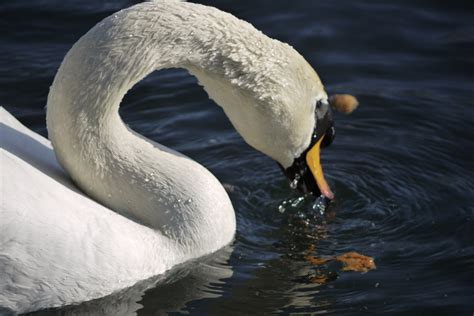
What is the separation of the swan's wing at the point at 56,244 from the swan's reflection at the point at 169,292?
Result: 0.25 feet

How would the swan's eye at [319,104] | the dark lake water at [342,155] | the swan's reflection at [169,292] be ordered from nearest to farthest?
the swan's reflection at [169,292] < the dark lake water at [342,155] < the swan's eye at [319,104]

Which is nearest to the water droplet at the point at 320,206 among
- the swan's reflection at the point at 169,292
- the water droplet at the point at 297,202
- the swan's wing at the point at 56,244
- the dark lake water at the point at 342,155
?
the dark lake water at the point at 342,155

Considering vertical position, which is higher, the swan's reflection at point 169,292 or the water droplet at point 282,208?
the swan's reflection at point 169,292

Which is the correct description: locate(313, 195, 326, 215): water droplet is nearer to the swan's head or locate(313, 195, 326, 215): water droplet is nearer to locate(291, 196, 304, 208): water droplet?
locate(291, 196, 304, 208): water droplet

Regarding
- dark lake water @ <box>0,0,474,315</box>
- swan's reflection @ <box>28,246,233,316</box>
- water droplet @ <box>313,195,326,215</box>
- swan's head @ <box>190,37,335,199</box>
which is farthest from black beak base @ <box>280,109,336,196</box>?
swan's reflection @ <box>28,246,233,316</box>

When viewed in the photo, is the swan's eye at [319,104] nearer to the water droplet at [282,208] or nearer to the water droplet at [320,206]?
the water droplet at [320,206]

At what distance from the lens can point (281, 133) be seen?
7551 millimetres

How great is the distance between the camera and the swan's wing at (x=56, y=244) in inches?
266

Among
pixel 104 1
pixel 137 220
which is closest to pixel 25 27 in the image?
pixel 104 1

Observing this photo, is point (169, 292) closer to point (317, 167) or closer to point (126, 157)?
point (126, 157)

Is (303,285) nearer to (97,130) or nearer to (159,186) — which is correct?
(159,186)

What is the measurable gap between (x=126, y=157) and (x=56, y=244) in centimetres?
84

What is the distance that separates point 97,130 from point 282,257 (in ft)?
5.53

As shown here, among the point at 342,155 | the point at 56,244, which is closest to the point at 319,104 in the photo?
the point at 342,155
